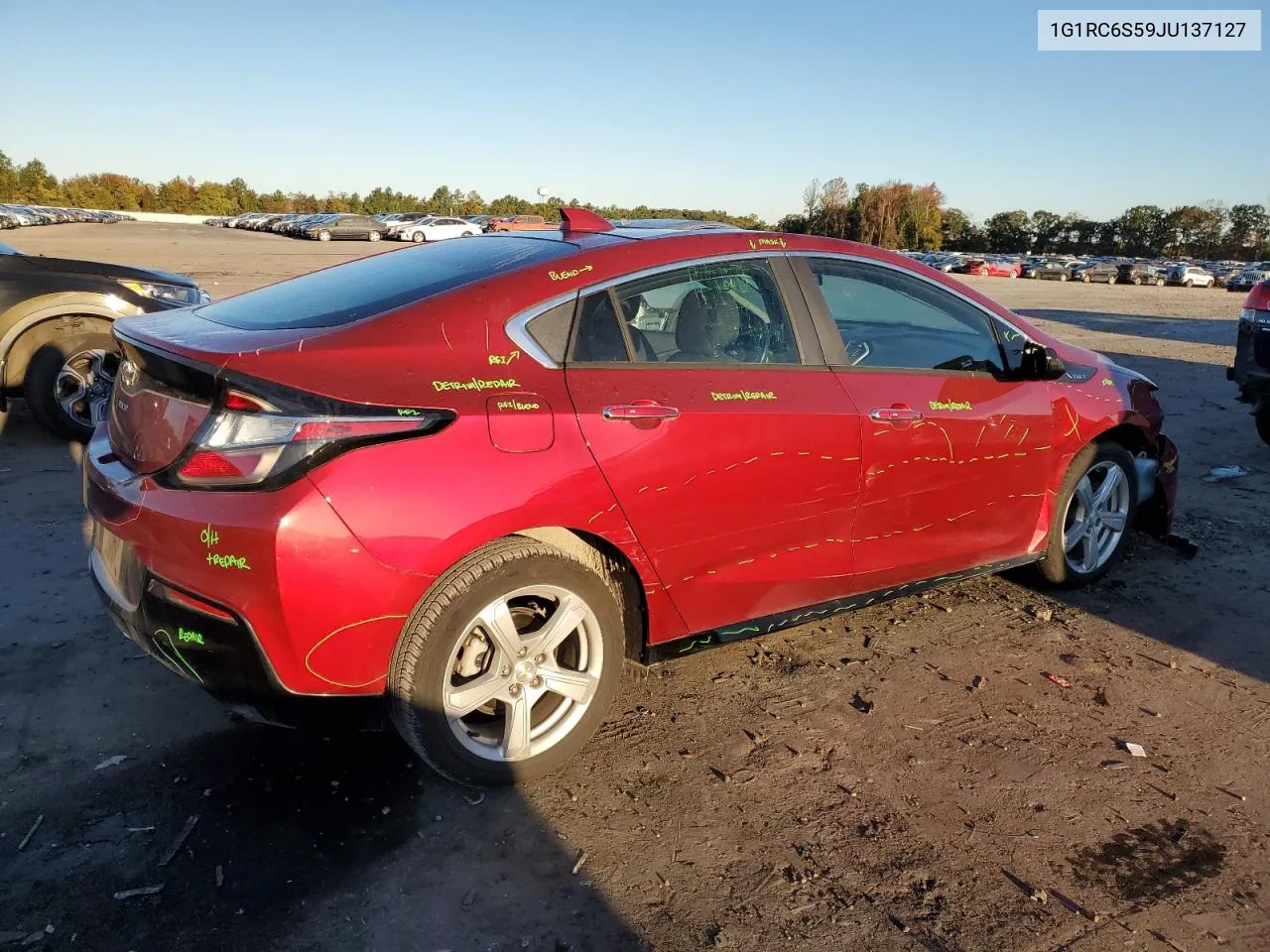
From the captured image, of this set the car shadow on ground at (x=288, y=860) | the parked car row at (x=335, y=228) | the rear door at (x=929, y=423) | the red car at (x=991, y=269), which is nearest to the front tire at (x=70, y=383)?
the car shadow on ground at (x=288, y=860)

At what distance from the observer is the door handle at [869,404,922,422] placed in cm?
346

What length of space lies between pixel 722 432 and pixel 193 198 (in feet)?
310

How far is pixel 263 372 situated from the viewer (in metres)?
2.44

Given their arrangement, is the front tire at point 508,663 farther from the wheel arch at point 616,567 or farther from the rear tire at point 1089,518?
the rear tire at point 1089,518

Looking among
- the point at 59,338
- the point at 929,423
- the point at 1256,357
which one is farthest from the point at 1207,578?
the point at 59,338

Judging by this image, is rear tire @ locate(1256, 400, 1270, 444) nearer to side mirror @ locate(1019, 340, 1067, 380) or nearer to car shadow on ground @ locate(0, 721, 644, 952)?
side mirror @ locate(1019, 340, 1067, 380)

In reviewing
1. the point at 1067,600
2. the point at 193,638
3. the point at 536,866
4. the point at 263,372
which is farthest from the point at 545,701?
the point at 1067,600

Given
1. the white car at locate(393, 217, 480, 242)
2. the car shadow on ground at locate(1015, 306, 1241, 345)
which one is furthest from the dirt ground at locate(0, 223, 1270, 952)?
the white car at locate(393, 217, 480, 242)

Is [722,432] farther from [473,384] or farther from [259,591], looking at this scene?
[259,591]

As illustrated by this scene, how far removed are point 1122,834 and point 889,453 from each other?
148 centimetres

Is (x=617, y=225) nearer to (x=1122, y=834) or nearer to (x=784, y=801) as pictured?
(x=784, y=801)

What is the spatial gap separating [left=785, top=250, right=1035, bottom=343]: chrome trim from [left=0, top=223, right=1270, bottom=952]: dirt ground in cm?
142

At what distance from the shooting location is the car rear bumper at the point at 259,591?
237cm

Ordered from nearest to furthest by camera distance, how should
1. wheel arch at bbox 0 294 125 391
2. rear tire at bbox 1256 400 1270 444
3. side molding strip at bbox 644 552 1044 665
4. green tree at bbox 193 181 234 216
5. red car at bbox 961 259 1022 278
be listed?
1. side molding strip at bbox 644 552 1044 665
2. wheel arch at bbox 0 294 125 391
3. rear tire at bbox 1256 400 1270 444
4. red car at bbox 961 259 1022 278
5. green tree at bbox 193 181 234 216
